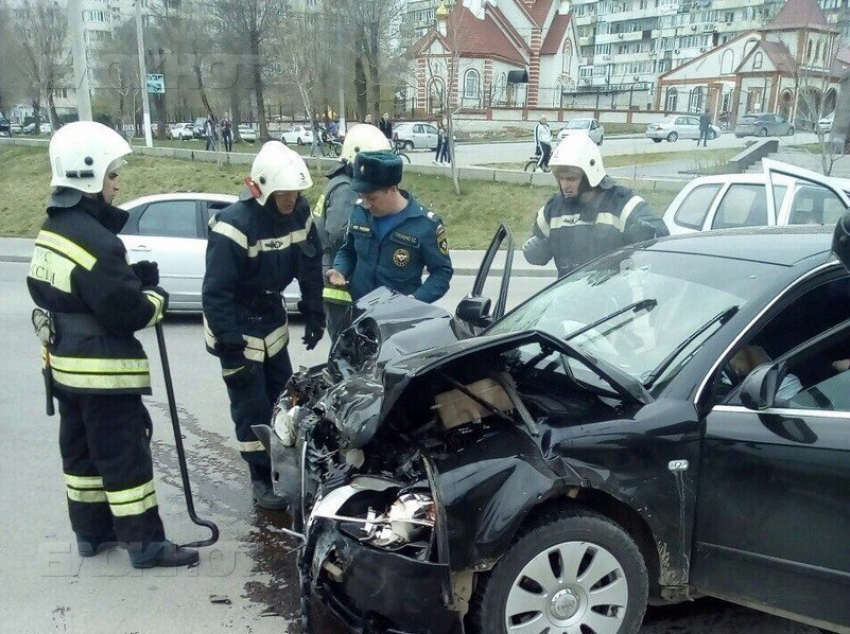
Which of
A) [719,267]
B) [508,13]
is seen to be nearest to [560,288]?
[719,267]

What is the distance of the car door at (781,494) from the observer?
259cm

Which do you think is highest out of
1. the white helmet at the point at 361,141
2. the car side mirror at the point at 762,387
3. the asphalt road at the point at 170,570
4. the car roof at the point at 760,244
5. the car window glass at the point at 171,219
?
the white helmet at the point at 361,141

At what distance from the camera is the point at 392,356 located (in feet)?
10.3

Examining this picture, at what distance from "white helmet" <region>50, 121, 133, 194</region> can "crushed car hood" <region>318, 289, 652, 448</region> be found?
1285mm

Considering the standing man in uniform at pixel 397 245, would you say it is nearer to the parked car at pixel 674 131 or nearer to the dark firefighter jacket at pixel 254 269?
the dark firefighter jacket at pixel 254 269

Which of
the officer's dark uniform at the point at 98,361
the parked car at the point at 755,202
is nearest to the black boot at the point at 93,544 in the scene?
the officer's dark uniform at the point at 98,361

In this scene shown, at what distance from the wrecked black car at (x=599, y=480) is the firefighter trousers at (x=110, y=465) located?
92 centimetres

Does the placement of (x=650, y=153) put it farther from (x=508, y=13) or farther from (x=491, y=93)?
(x=508, y=13)

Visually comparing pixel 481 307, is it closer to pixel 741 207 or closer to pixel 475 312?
pixel 475 312

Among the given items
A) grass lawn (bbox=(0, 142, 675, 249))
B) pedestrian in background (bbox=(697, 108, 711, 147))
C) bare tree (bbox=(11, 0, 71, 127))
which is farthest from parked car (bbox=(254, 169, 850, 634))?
bare tree (bbox=(11, 0, 71, 127))

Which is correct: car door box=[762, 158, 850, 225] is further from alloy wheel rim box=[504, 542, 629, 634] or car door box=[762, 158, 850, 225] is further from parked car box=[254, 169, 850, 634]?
alloy wheel rim box=[504, 542, 629, 634]

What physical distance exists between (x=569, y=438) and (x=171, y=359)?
5.28 metres

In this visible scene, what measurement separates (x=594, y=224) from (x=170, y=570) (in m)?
3.10

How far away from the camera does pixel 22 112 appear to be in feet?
186
